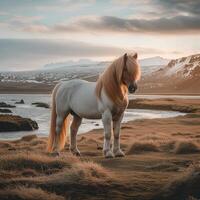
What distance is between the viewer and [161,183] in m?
9.12

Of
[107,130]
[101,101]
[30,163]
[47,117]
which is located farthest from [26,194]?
[47,117]

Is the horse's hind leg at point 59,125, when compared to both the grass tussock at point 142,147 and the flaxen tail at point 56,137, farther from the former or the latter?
the grass tussock at point 142,147

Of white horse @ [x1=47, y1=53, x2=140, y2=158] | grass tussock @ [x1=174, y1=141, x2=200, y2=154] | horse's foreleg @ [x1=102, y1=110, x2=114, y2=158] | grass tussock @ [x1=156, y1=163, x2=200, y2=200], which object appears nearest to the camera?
grass tussock @ [x1=156, y1=163, x2=200, y2=200]

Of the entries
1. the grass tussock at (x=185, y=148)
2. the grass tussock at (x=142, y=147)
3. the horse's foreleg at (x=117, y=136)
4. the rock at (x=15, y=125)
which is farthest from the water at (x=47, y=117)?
the horse's foreleg at (x=117, y=136)

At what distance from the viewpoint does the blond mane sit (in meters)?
11.9

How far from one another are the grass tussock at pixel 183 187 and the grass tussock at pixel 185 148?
5166 millimetres

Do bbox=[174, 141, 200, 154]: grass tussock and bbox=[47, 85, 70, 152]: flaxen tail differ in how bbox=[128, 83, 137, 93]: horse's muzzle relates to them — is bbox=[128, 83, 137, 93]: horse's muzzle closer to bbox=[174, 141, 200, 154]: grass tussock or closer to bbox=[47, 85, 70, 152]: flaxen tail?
bbox=[47, 85, 70, 152]: flaxen tail

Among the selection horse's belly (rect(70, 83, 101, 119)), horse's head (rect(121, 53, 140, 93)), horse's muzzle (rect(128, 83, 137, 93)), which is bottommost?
horse's belly (rect(70, 83, 101, 119))

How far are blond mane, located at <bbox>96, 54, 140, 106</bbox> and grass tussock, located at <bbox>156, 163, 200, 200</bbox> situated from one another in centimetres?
378

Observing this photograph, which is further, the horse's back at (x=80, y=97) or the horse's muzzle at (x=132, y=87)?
the horse's back at (x=80, y=97)

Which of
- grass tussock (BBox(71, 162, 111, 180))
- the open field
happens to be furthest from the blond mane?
grass tussock (BBox(71, 162, 111, 180))

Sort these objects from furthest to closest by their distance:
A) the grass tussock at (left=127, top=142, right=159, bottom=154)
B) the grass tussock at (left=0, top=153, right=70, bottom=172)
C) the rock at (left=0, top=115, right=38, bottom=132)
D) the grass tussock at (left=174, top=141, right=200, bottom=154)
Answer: the rock at (left=0, top=115, right=38, bottom=132), the grass tussock at (left=127, top=142, right=159, bottom=154), the grass tussock at (left=174, top=141, right=200, bottom=154), the grass tussock at (left=0, top=153, right=70, bottom=172)

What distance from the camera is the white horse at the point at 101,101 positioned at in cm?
1196

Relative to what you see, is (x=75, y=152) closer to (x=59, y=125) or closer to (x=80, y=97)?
(x=59, y=125)
